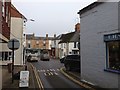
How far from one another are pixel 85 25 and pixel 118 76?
20.4ft

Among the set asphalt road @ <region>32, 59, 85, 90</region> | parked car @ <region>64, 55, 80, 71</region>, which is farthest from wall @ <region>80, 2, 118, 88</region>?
parked car @ <region>64, 55, 80, 71</region>

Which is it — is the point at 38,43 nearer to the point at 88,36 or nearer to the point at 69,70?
the point at 69,70

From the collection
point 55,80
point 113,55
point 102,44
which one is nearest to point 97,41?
point 102,44

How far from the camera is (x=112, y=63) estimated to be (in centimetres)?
1488

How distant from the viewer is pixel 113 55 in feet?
48.7

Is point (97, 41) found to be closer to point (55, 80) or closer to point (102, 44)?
point (102, 44)

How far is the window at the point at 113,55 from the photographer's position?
14227 mm

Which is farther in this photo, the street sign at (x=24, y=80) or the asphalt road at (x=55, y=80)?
the asphalt road at (x=55, y=80)

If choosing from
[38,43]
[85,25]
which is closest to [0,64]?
[85,25]

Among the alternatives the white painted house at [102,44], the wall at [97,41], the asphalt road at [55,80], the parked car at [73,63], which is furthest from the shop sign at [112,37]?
the parked car at [73,63]

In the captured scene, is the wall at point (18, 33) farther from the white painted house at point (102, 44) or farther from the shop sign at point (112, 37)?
the shop sign at point (112, 37)

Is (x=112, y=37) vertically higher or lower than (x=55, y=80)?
higher

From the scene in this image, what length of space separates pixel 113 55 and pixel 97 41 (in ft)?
6.30

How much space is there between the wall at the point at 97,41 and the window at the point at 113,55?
326mm
